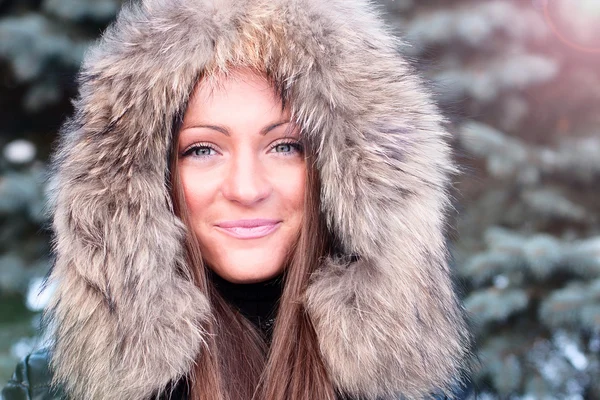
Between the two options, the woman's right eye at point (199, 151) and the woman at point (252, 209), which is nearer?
the woman at point (252, 209)

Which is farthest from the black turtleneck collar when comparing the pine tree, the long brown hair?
the pine tree

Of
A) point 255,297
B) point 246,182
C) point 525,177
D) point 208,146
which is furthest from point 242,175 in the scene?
A: point 525,177

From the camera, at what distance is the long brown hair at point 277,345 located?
1.64 metres

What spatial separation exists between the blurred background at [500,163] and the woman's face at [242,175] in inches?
36.2

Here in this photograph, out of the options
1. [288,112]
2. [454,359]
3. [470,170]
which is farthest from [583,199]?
[288,112]

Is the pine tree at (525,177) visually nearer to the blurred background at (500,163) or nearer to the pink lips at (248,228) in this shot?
the blurred background at (500,163)

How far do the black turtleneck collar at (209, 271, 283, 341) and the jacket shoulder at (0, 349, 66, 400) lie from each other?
18.9 inches

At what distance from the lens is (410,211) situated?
5.30ft

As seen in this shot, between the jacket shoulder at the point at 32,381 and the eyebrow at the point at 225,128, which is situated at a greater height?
the eyebrow at the point at 225,128

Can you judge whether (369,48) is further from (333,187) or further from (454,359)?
(454,359)

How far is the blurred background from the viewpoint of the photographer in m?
2.55

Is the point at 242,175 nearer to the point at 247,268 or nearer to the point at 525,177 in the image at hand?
the point at 247,268

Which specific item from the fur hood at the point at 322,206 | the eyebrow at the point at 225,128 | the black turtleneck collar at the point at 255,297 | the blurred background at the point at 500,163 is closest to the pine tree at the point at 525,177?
the blurred background at the point at 500,163

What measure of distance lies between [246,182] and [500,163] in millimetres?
1483
